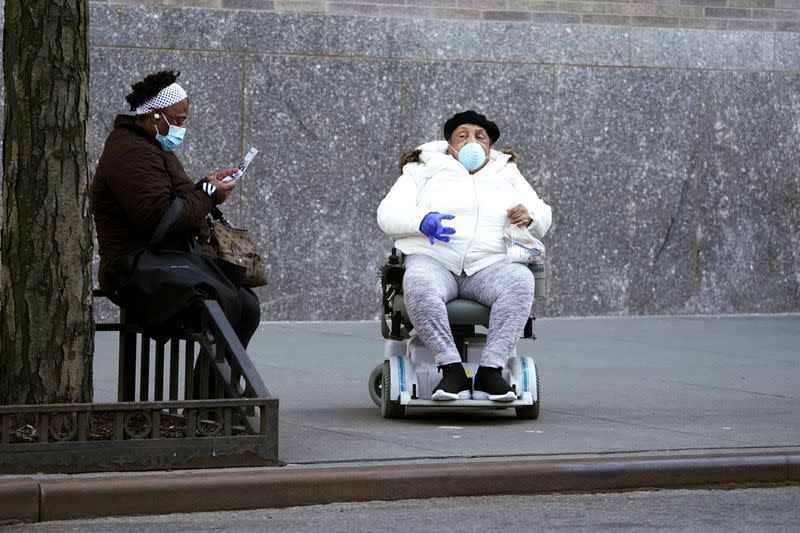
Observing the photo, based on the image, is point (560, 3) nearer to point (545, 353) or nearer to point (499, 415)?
point (545, 353)

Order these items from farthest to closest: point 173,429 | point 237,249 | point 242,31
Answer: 1. point 242,31
2. point 237,249
3. point 173,429

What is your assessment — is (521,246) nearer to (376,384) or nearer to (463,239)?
(463,239)

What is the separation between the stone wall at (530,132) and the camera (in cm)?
1102

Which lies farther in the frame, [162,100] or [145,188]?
[162,100]

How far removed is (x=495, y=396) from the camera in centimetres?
659

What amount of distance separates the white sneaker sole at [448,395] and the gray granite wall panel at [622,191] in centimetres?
528

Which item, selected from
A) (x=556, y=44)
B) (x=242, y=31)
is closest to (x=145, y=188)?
(x=242, y=31)

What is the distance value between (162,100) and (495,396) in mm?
1855

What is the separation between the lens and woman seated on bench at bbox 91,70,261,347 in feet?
19.8

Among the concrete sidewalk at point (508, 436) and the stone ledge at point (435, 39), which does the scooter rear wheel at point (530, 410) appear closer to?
the concrete sidewalk at point (508, 436)

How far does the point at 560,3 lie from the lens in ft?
38.4

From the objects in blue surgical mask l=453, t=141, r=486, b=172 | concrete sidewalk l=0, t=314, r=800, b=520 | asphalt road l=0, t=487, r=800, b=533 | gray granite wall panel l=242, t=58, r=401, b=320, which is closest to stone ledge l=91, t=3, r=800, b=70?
gray granite wall panel l=242, t=58, r=401, b=320

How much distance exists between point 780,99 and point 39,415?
8.51 m

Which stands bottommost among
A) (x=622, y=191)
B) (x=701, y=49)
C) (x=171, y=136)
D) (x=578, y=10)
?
(x=171, y=136)
